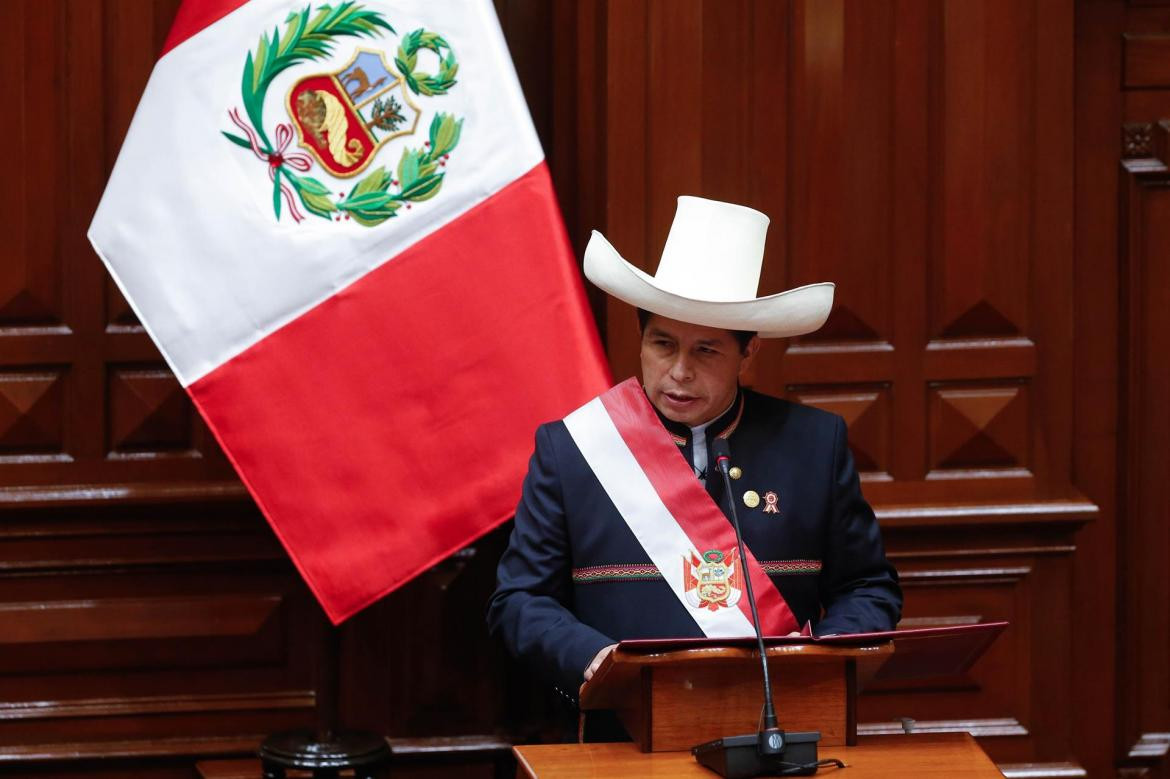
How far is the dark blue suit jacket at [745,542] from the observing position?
250 cm

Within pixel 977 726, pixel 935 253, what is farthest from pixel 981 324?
pixel 977 726

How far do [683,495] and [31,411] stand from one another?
63.6 inches

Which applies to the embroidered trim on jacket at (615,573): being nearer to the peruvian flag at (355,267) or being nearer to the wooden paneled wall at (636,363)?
the peruvian flag at (355,267)

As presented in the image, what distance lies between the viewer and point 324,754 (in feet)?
10.2

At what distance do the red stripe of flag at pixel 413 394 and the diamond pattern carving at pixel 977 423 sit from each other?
0.92 meters

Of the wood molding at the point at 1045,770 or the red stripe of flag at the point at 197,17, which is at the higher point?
the red stripe of flag at the point at 197,17

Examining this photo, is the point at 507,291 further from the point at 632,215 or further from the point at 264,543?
the point at 264,543

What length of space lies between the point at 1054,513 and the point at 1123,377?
18.5 inches

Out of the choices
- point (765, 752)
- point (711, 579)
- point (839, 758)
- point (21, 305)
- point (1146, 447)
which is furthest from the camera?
point (1146, 447)

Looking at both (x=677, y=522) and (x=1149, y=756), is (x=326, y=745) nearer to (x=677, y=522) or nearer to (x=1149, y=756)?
(x=677, y=522)

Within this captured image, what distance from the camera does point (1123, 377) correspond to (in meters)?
3.74

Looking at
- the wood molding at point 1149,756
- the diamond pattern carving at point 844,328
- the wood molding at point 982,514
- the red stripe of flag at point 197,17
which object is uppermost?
the red stripe of flag at point 197,17

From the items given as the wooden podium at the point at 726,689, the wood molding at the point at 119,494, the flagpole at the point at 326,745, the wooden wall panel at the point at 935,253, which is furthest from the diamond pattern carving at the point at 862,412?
the wooden podium at the point at 726,689

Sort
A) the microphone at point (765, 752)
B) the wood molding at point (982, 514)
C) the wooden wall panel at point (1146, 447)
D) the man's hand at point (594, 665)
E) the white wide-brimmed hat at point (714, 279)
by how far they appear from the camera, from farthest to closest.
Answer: the wooden wall panel at point (1146, 447)
the wood molding at point (982, 514)
the white wide-brimmed hat at point (714, 279)
the man's hand at point (594, 665)
the microphone at point (765, 752)
